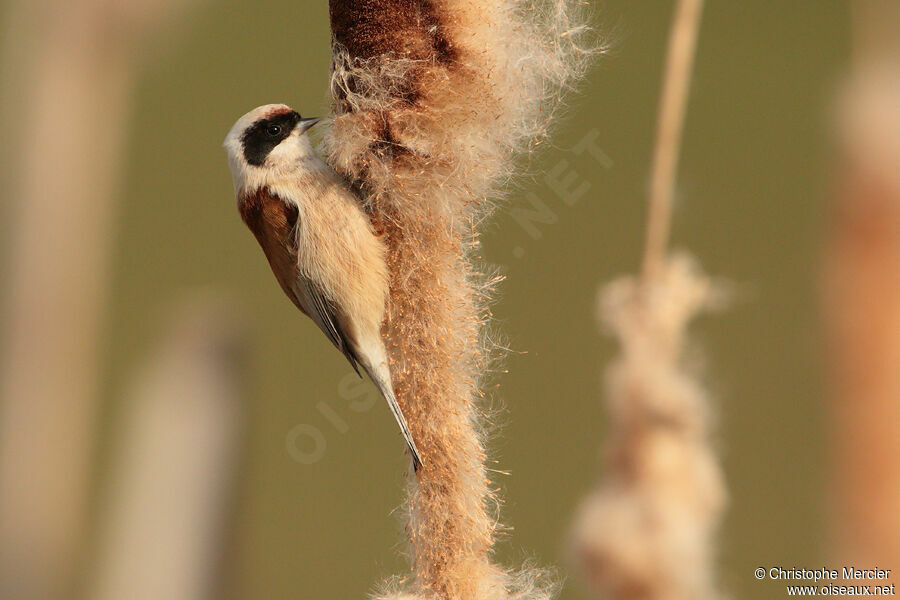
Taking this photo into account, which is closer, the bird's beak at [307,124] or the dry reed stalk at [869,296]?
the bird's beak at [307,124]

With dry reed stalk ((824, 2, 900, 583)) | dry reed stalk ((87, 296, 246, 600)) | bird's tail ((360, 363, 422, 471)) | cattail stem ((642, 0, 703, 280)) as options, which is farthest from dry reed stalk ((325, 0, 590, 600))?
dry reed stalk ((824, 2, 900, 583))

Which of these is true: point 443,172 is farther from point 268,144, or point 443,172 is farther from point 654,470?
point 654,470

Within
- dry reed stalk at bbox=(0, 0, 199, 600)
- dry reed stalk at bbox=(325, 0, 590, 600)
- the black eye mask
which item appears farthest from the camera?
the black eye mask

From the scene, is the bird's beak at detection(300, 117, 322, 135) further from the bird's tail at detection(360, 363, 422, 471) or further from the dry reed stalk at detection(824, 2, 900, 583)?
the dry reed stalk at detection(824, 2, 900, 583)

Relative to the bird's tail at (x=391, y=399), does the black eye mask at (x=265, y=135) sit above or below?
above

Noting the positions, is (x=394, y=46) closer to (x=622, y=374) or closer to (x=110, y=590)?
(x=622, y=374)

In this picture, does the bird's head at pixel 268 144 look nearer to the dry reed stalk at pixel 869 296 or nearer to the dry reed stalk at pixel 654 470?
the dry reed stalk at pixel 654 470

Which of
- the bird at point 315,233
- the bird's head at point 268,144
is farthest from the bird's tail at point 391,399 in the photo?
the bird's head at point 268,144
